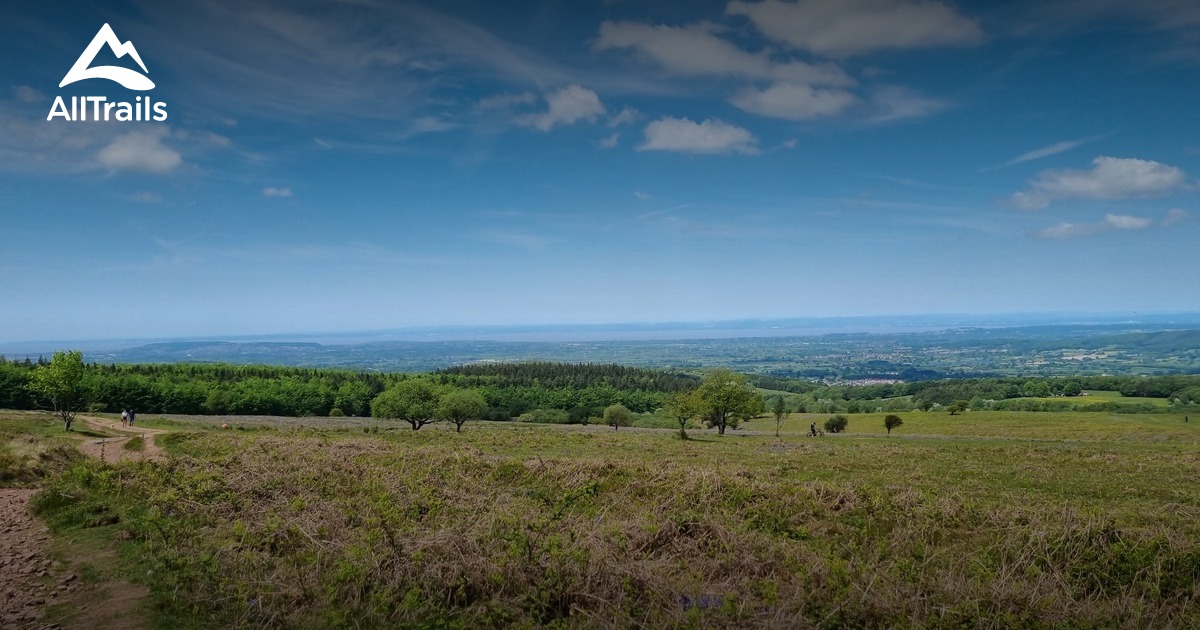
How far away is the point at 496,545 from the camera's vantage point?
36.7ft

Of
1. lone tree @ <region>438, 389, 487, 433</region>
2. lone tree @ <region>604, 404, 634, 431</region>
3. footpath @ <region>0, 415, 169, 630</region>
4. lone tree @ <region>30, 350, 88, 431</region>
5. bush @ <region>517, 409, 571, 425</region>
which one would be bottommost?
bush @ <region>517, 409, 571, 425</region>

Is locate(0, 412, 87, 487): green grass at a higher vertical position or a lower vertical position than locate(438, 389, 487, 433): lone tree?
higher

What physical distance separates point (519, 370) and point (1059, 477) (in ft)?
511

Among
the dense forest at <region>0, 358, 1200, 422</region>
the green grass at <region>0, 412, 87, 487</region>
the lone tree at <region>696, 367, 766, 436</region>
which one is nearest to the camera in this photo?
the green grass at <region>0, 412, 87, 487</region>

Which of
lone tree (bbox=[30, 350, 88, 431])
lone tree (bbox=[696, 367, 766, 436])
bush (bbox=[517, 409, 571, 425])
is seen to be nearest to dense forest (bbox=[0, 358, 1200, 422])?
bush (bbox=[517, 409, 571, 425])

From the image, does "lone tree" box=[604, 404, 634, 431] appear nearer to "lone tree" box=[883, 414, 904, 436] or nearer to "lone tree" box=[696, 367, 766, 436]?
"lone tree" box=[696, 367, 766, 436]

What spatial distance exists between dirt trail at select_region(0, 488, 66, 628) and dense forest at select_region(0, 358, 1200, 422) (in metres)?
67.7

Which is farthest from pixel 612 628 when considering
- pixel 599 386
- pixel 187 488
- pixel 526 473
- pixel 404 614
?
pixel 599 386

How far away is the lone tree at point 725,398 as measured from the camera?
208ft

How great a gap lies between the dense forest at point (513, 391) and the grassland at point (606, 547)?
69014 mm

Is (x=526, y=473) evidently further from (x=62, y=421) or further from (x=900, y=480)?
(x=62, y=421)

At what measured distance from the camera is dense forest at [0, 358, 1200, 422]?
91.6 metres

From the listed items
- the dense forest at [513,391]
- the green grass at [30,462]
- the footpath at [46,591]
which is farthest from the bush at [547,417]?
the footpath at [46,591]

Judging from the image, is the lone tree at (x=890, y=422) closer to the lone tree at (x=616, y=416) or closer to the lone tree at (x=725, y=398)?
the lone tree at (x=725, y=398)
